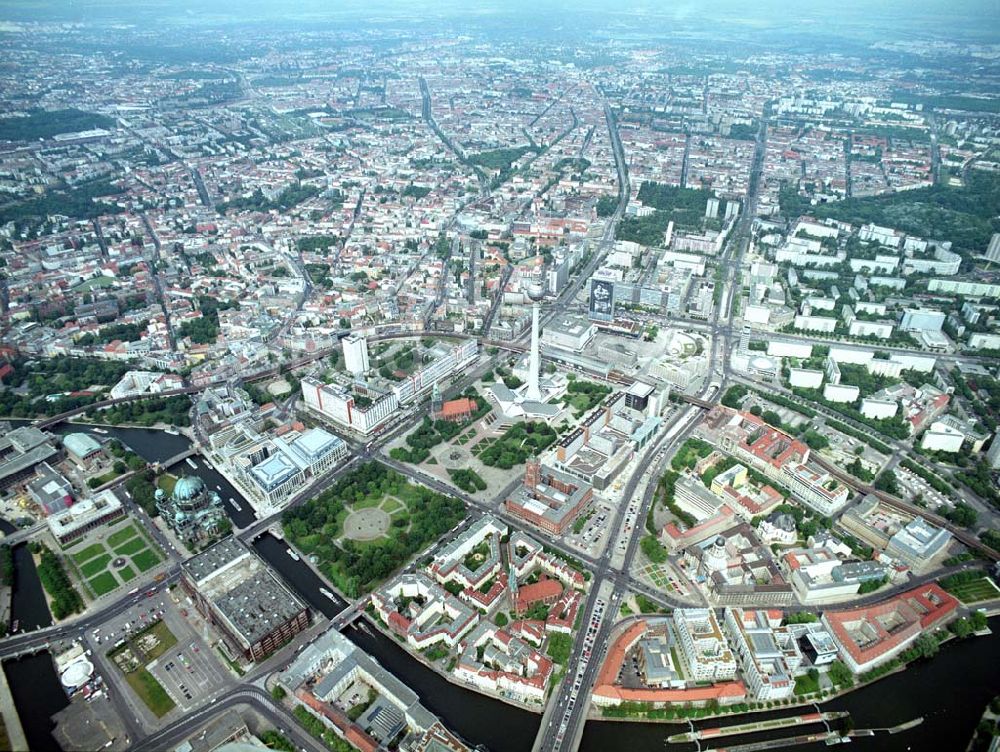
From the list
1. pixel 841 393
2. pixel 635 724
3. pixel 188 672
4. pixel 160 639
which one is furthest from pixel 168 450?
→ pixel 841 393

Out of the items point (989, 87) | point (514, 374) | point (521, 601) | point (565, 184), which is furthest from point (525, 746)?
point (989, 87)

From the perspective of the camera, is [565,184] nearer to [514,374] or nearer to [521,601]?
[514,374]

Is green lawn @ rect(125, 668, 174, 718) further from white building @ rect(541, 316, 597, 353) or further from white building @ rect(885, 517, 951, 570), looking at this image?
white building @ rect(541, 316, 597, 353)

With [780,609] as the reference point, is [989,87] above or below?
above

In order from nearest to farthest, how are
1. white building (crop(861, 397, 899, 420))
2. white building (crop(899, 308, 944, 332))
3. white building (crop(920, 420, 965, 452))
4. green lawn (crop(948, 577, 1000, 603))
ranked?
green lawn (crop(948, 577, 1000, 603)) < white building (crop(920, 420, 965, 452)) < white building (crop(861, 397, 899, 420)) < white building (crop(899, 308, 944, 332))

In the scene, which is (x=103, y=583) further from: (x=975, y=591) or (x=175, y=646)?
(x=975, y=591)

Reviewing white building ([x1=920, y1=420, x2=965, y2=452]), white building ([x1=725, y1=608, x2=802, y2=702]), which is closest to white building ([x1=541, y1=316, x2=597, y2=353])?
white building ([x1=920, y1=420, x2=965, y2=452])
